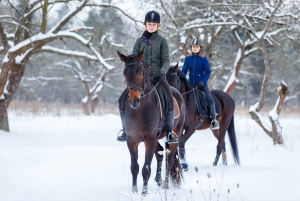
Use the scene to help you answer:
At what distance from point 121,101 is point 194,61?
141 inches

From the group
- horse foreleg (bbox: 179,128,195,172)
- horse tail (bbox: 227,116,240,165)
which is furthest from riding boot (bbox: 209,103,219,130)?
horse tail (bbox: 227,116,240,165)

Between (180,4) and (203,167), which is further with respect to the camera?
(180,4)

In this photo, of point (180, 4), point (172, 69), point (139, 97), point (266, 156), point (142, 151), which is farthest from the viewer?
point (180, 4)

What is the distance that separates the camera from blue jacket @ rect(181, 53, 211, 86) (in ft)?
29.9

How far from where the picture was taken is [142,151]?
1182cm

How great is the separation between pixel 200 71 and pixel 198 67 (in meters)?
0.11

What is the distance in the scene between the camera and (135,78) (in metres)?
5.31

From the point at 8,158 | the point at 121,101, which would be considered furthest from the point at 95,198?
the point at 8,158

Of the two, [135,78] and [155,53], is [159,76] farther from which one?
[135,78]

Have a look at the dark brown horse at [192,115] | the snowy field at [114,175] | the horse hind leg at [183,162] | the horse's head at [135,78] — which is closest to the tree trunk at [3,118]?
the snowy field at [114,175]

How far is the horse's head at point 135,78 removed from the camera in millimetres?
5277

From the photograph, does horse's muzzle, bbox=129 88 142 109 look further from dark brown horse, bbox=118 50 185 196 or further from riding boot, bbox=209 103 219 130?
riding boot, bbox=209 103 219 130

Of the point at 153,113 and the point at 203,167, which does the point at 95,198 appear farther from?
the point at 203,167

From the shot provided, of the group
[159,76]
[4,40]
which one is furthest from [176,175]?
[4,40]
